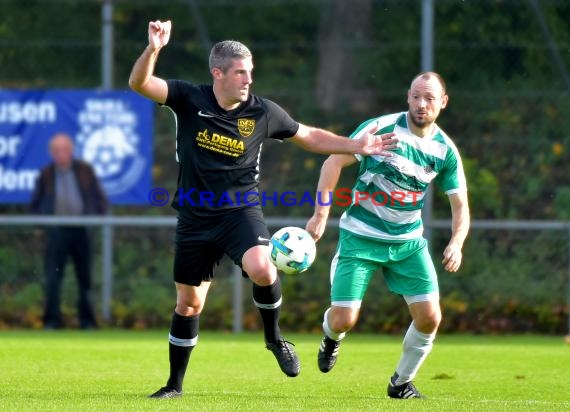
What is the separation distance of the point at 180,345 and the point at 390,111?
7.05m

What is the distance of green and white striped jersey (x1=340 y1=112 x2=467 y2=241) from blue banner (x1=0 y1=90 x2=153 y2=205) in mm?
6502

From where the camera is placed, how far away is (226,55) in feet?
25.9

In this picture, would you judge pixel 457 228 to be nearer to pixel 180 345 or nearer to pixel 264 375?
pixel 180 345

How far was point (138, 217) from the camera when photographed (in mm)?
14672

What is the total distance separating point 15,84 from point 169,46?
1927 mm

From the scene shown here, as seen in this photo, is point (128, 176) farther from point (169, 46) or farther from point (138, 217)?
point (169, 46)

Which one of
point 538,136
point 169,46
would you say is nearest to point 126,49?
point 169,46

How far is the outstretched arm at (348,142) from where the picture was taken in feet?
26.3

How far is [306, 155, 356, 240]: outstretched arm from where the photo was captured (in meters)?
8.23

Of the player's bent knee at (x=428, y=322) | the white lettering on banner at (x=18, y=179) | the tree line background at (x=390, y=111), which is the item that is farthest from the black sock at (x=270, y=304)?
the white lettering on banner at (x=18, y=179)

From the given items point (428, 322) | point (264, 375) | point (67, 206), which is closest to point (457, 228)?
point (428, 322)

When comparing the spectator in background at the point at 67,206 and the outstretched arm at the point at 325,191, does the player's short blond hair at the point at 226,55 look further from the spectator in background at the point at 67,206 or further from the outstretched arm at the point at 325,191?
the spectator in background at the point at 67,206

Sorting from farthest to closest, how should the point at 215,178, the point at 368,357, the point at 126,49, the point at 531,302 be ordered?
1. the point at 126,49
2. the point at 531,302
3. the point at 368,357
4. the point at 215,178

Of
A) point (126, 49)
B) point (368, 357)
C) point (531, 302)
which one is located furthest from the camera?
point (126, 49)
